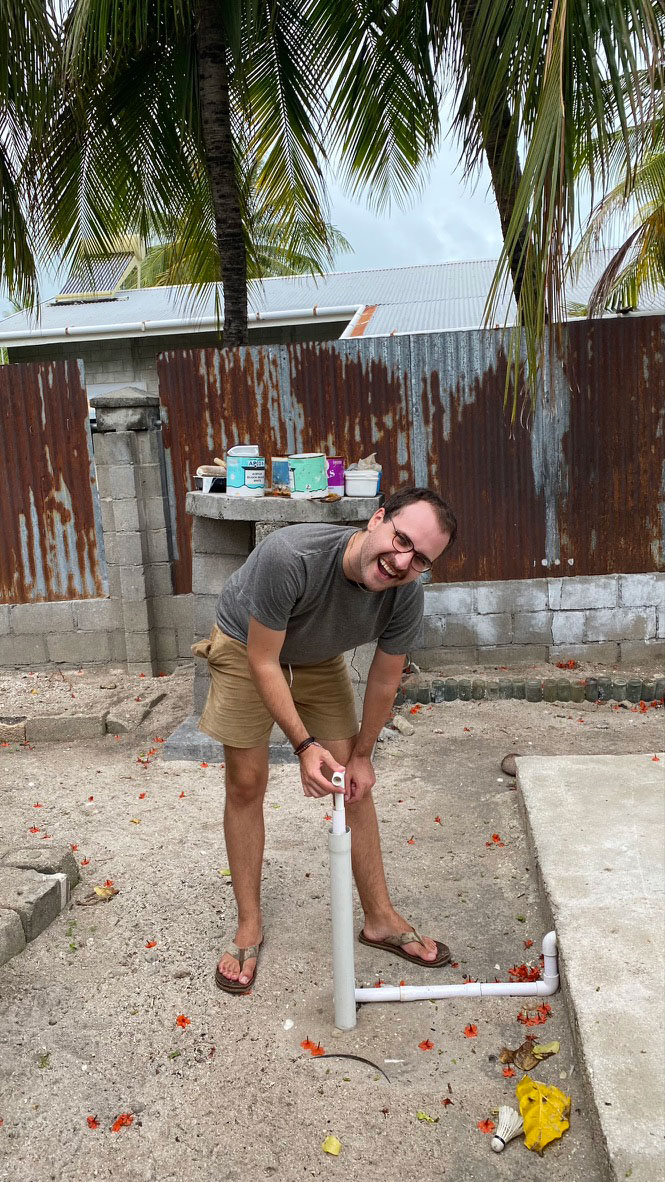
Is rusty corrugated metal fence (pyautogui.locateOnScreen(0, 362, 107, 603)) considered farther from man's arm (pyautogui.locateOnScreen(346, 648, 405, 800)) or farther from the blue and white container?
man's arm (pyautogui.locateOnScreen(346, 648, 405, 800))

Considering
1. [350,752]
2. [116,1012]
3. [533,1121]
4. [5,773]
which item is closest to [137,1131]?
[116,1012]

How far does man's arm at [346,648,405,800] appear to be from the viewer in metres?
3.11

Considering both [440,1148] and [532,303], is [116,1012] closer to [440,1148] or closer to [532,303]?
[440,1148]

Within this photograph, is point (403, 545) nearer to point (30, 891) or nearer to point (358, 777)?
point (358, 777)

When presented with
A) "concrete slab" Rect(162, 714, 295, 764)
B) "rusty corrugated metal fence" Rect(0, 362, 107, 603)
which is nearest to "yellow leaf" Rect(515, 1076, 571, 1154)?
"concrete slab" Rect(162, 714, 295, 764)

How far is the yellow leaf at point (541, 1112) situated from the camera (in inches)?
98.8

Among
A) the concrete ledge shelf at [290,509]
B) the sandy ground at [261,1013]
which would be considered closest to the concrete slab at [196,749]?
the sandy ground at [261,1013]

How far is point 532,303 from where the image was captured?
5426mm

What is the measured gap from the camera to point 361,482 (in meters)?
5.43

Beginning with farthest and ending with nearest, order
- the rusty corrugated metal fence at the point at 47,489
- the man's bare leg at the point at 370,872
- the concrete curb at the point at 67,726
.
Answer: the rusty corrugated metal fence at the point at 47,489 < the concrete curb at the point at 67,726 < the man's bare leg at the point at 370,872

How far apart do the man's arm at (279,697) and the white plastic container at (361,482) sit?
2633mm

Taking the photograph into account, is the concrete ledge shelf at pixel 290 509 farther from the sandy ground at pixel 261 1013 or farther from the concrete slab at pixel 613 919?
the concrete slab at pixel 613 919

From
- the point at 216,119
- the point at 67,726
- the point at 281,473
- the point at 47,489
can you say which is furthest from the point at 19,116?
the point at 67,726

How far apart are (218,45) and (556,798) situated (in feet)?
21.6
